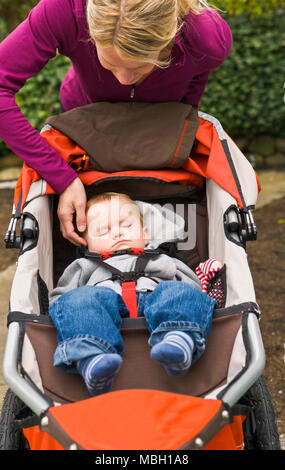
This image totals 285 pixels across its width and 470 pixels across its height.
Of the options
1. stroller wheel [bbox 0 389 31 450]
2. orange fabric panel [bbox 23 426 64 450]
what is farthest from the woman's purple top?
orange fabric panel [bbox 23 426 64 450]

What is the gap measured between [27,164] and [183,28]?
859 mm

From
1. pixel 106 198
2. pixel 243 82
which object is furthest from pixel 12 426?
pixel 243 82

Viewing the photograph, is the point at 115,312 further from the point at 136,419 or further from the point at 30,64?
the point at 30,64

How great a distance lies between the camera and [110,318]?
203 centimetres

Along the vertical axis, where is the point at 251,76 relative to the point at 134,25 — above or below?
below

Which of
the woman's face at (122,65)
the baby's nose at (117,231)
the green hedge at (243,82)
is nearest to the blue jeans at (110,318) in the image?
the baby's nose at (117,231)

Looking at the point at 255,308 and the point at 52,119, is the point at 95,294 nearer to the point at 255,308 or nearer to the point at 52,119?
the point at 255,308

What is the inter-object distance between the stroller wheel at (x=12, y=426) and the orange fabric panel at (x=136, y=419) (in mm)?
403

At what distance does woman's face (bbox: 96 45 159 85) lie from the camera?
2.09 meters

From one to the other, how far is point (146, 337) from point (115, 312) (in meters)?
0.15

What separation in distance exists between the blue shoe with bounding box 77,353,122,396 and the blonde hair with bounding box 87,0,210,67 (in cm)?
101

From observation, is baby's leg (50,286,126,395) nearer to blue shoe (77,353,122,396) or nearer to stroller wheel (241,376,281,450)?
blue shoe (77,353,122,396)
